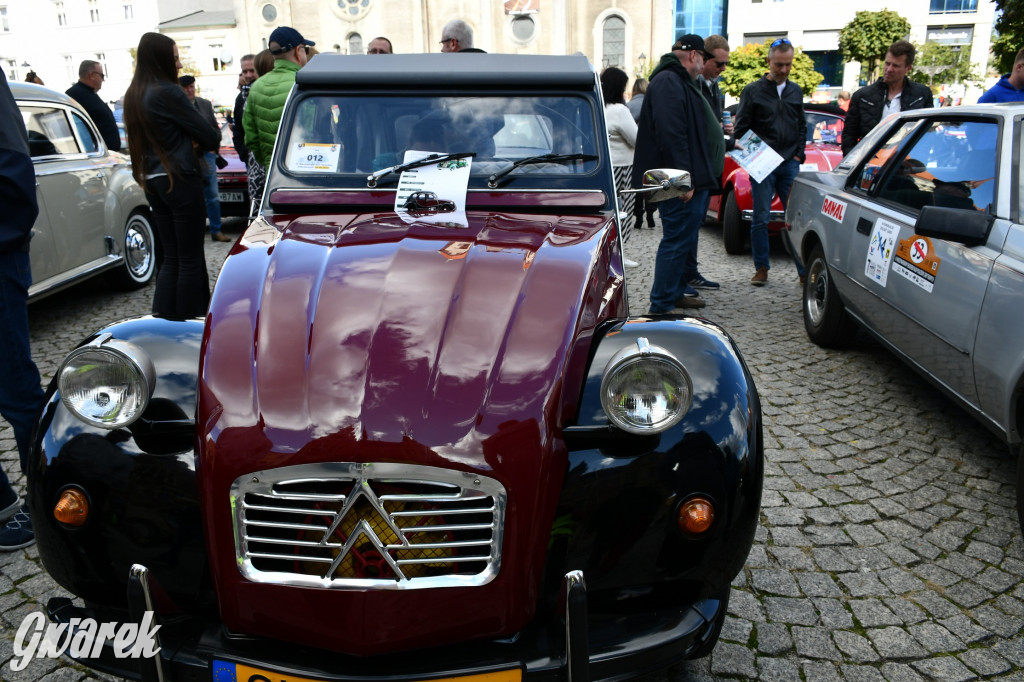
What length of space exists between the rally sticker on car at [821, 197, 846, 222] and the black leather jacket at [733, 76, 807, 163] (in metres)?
1.66

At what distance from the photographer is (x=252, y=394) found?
6.00 feet

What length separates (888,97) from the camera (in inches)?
278

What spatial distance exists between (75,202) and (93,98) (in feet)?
8.75

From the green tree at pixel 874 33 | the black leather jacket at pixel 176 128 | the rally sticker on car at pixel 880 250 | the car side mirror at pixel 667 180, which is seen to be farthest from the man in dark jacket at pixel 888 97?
the green tree at pixel 874 33

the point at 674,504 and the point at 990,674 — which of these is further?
the point at 990,674

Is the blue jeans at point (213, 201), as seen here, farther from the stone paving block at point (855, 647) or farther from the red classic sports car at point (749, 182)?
the stone paving block at point (855, 647)

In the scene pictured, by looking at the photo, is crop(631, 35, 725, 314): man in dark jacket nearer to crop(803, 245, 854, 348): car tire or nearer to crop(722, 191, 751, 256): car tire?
crop(803, 245, 854, 348): car tire

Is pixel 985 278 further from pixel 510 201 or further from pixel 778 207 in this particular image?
pixel 778 207

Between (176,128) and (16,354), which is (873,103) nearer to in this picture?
(176,128)

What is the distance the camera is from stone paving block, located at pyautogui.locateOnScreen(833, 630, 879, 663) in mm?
→ 2422

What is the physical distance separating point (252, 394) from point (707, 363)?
3.92 ft

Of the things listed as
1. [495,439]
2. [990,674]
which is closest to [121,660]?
[495,439]

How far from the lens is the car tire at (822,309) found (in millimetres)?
5242

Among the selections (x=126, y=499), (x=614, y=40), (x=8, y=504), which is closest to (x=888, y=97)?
(x=126, y=499)
